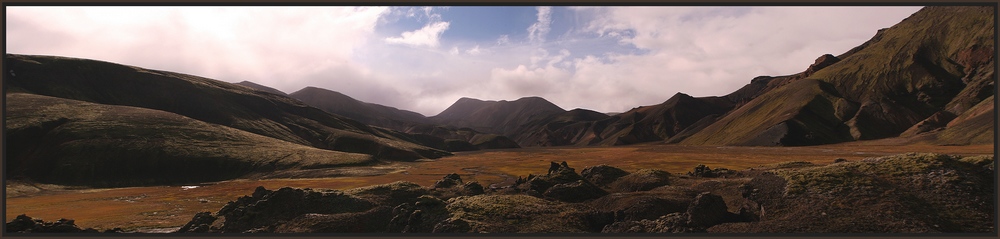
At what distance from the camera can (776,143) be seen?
199 meters

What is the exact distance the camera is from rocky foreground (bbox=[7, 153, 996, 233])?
27.5 metres

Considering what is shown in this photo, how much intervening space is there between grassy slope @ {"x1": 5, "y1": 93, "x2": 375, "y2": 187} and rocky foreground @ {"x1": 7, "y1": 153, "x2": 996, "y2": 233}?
328 feet

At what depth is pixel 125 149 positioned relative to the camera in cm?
11756

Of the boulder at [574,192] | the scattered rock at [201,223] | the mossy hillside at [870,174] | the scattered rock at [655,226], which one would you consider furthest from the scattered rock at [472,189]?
the mossy hillside at [870,174]

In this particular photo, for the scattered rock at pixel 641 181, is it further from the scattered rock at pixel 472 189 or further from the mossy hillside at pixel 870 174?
the scattered rock at pixel 472 189

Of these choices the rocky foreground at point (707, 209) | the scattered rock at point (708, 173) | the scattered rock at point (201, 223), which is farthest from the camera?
the scattered rock at point (708, 173)

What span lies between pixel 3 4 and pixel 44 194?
9931 cm

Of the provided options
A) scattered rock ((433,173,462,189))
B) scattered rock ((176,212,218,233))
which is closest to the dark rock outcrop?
scattered rock ((433,173,462,189))

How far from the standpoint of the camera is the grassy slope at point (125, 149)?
107 metres

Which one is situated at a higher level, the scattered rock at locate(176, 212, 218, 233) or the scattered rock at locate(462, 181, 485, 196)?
the scattered rock at locate(462, 181, 485, 196)

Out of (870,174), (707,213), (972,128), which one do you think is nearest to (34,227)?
(707,213)

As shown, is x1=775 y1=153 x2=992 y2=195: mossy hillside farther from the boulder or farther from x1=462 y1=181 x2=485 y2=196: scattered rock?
x1=462 y1=181 x2=485 y2=196: scattered rock

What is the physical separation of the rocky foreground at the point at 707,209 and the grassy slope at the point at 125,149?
9987 centimetres

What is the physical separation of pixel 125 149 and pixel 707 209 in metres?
147
